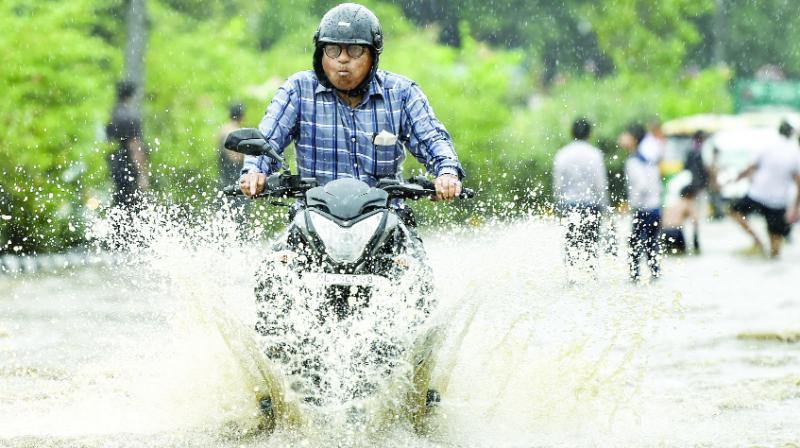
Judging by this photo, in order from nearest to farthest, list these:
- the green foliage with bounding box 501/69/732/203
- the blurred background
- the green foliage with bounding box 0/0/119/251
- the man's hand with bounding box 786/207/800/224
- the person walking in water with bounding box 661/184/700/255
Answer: the green foliage with bounding box 0/0/119/251 → the blurred background → the person walking in water with bounding box 661/184/700/255 → the man's hand with bounding box 786/207/800/224 → the green foliage with bounding box 501/69/732/203

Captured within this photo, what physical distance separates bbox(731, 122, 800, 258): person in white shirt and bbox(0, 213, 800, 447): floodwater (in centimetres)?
872

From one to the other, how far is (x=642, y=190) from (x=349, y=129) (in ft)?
29.5

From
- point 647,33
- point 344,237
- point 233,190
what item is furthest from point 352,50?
point 647,33

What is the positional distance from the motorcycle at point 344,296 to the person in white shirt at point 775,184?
12.7 m

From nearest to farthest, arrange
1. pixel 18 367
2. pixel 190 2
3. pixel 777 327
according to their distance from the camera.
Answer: pixel 18 367, pixel 777 327, pixel 190 2

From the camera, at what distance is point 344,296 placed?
605cm

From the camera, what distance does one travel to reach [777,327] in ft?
36.6

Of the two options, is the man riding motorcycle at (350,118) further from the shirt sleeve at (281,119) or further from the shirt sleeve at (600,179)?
the shirt sleeve at (600,179)

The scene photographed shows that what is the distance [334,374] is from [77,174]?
10.5m

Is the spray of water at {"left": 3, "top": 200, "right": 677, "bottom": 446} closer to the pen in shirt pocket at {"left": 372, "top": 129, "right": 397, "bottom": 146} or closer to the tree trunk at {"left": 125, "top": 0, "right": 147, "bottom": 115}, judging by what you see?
the pen in shirt pocket at {"left": 372, "top": 129, "right": 397, "bottom": 146}

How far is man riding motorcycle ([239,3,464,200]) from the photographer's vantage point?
6809 millimetres

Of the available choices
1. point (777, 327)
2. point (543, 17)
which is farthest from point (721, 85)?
point (777, 327)

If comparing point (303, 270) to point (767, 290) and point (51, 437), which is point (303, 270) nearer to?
point (51, 437)

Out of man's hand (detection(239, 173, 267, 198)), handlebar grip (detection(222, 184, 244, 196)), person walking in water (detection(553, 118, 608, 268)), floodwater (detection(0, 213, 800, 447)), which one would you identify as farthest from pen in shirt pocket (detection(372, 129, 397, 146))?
person walking in water (detection(553, 118, 608, 268))
